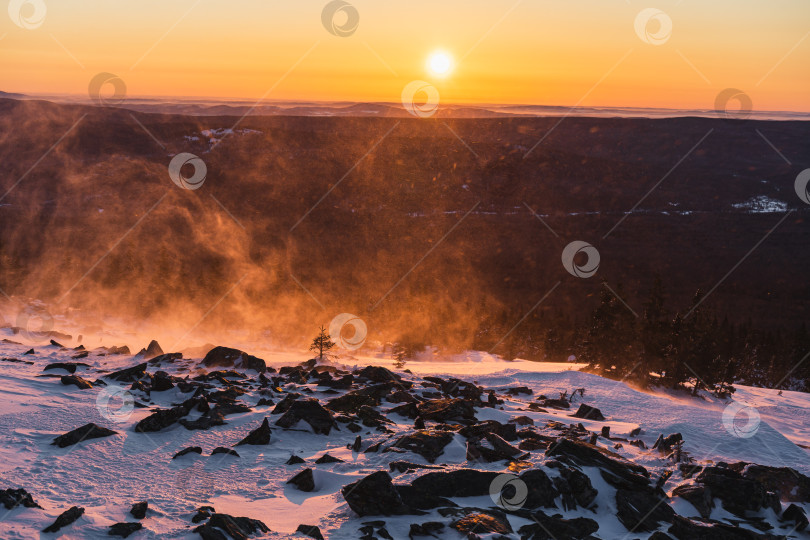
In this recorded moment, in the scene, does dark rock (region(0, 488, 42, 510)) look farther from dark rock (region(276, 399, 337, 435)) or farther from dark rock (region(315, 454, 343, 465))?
dark rock (region(276, 399, 337, 435))

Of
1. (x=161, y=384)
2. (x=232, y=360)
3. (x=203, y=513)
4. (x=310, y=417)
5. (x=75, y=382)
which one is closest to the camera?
(x=203, y=513)

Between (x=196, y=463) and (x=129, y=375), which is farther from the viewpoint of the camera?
(x=129, y=375)

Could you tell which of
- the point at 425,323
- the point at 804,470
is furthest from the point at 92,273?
the point at 804,470

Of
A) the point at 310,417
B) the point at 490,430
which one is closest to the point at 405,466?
the point at 490,430

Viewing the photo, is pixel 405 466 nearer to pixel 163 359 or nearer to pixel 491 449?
pixel 491 449

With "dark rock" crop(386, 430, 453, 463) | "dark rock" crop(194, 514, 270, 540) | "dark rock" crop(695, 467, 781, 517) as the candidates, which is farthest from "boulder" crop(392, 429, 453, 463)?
"dark rock" crop(695, 467, 781, 517)

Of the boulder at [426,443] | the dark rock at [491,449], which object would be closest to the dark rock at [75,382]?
the boulder at [426,443]
